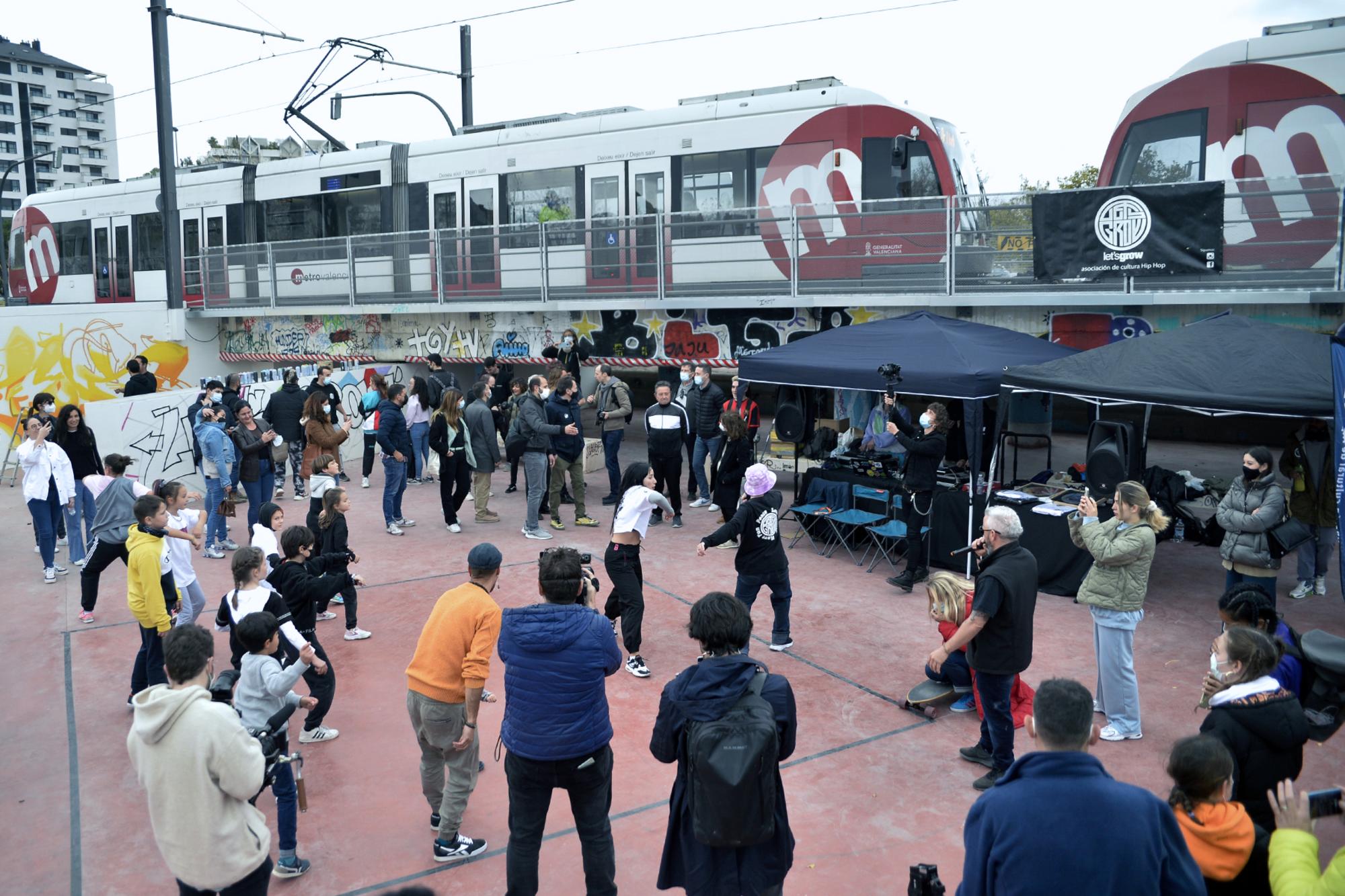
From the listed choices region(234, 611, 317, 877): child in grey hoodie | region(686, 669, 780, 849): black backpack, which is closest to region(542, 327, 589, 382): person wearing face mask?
region(234, 611, 317, 877): child in grey hoodie

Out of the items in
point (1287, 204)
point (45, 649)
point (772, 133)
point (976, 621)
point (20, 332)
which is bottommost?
point (45, 649)

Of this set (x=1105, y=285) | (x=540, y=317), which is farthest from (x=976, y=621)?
(x=540, y=317)

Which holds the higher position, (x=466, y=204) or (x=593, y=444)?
(x=466, y=204)

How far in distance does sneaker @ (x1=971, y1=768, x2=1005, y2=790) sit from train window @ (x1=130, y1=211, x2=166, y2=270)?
72.6 ft

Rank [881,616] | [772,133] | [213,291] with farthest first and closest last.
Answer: [213,291]
[772,133]
[881,616]

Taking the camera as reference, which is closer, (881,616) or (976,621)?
(976,621)

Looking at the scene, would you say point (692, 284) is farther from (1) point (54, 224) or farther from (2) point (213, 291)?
(1) point (54, 224)

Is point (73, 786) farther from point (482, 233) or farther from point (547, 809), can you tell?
point (482, 233)

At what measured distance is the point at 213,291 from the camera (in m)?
21.7

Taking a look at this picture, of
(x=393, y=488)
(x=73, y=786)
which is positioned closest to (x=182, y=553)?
(x=73, y=786)

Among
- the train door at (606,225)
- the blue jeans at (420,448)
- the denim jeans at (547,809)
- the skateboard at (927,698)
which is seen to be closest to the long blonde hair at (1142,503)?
the skateboard at (927,698)

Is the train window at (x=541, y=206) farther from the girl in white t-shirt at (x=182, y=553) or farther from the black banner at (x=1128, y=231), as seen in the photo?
the girl in white t-shirt at (x=182, y=553)

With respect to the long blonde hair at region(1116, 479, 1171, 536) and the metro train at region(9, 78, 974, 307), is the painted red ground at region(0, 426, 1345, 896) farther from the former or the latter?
the metro train at region(9, 78, 974, 307)

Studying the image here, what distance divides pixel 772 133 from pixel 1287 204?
6722 mm
